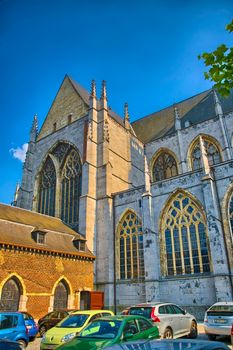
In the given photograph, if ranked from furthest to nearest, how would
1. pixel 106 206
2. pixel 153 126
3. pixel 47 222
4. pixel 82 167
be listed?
pixel 153 126 < pixel 82 167 < pixel 106 206 < pixel 47 222

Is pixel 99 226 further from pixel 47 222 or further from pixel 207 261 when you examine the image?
pixel 207 261

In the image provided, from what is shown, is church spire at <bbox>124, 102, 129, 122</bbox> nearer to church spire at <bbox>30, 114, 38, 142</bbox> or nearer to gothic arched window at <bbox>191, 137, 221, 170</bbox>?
gothic arched window at <bbox>191, 137, 221, 170</bbox>

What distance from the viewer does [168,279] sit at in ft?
59.3

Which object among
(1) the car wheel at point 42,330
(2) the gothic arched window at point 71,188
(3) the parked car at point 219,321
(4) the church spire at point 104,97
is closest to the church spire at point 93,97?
(4) the church spire at point 104,97

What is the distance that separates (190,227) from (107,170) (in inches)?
338

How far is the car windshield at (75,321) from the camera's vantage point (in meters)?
8.70

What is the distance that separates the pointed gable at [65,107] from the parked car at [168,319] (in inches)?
826

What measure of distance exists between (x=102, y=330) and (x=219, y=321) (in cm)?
512

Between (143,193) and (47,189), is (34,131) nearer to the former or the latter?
(47,189)

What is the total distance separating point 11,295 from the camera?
592 inches

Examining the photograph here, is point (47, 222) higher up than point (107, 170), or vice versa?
point (107, 170)

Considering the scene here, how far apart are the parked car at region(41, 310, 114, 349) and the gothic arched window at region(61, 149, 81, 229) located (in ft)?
49.4

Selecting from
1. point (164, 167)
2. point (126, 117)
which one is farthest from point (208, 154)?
point (126, 117)

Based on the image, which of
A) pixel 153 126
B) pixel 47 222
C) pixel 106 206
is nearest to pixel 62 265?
pixel 47 222
